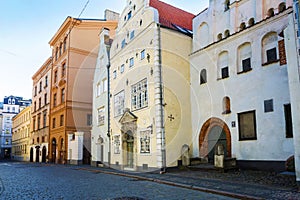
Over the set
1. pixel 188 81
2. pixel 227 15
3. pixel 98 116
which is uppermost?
pixel 227 15

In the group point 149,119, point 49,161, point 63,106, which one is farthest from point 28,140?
point 149,119

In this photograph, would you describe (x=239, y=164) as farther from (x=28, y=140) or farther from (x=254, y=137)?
(x=28, y=140)

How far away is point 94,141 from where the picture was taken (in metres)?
25.2

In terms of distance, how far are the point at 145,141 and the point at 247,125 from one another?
6.17 m

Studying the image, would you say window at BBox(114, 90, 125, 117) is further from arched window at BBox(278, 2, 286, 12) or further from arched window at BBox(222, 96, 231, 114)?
arched window at BBox(278, 2, 286, 12)

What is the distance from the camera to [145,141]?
17344 mm

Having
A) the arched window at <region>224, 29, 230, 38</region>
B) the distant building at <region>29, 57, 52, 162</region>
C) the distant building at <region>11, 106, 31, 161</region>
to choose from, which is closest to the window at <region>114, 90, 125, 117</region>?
the arched window at <region>224, 29, 230, 38</region>

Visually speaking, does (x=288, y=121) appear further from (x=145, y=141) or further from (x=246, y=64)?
(x=145, y=141)

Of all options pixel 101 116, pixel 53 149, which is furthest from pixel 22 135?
pixel 101 116

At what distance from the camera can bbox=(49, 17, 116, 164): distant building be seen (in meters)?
30.0

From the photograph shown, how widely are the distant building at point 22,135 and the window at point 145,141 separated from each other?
109ft

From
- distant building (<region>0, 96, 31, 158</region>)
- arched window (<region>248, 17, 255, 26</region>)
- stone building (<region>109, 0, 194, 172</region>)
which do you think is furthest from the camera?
distant building (<region>0, 96, 31, 158</region>)

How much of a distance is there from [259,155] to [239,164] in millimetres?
1252

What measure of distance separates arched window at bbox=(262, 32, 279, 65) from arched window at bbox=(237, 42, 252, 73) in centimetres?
85
